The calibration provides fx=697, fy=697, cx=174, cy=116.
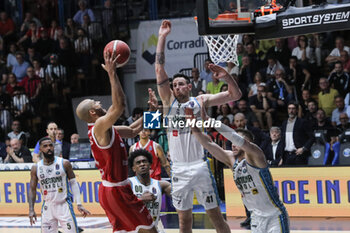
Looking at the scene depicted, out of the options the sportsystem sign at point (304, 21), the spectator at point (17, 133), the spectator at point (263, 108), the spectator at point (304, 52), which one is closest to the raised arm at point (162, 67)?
the sportsystem sign at point (304, 21)

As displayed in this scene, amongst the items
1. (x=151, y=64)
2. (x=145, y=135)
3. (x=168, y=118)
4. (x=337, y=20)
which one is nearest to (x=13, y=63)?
(x=151, y=64)

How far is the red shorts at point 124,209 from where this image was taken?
22.5ft

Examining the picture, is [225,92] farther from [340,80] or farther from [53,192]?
[340,80]

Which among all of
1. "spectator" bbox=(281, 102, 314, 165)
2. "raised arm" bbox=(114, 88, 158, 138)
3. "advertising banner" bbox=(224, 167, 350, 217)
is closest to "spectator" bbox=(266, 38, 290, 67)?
"spectator" bbox=(281, 102, 314, 165)

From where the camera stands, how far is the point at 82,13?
1759cm

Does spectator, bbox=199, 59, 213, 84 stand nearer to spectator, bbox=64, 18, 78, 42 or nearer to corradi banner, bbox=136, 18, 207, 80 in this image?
corradi banner, bbox=136, 18, 207, 80

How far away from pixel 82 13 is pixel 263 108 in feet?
20.6

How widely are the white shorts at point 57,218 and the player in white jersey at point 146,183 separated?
1.08m

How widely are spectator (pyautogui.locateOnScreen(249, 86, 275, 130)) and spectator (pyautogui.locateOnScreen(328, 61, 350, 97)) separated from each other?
123 centimetres

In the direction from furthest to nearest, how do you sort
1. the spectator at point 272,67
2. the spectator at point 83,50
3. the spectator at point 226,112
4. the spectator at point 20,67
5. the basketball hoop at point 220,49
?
the spectator at point 20,67 < the spectator at point 83,50 < the spectator at point 272,67 < the spectator at point 226,112 < the basketball hoop at point 220,49

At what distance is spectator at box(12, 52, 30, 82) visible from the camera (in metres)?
17.2

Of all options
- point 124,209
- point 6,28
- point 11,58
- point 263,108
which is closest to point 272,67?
point 263,108

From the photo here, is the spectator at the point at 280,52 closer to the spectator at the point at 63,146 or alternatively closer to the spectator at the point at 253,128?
the spectator at the point at 253,128

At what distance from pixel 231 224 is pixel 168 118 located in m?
3.93
